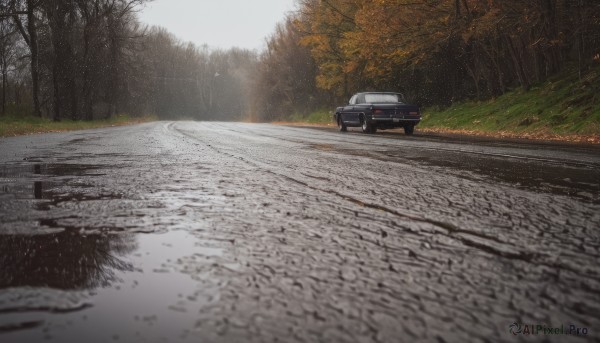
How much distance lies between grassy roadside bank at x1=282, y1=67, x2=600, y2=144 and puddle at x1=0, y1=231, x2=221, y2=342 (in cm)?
1227

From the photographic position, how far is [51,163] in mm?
6500

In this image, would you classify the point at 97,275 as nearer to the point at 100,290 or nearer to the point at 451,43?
the point at 100,290

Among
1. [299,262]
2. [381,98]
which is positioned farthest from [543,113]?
[299,262]

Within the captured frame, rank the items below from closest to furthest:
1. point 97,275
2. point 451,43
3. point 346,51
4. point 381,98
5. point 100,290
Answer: point 100,290
point 97,275
point 381,98
point 451,43
point 346,51

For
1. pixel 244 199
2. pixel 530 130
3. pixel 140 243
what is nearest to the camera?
pixel 140 243

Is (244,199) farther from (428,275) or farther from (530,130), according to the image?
(530,130)

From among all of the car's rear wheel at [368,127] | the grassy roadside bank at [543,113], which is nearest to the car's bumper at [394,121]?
the car's rear wheel at [368,127]

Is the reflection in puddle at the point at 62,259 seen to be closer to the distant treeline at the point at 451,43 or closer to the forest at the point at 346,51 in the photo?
the distant treeline at the point at 451,43

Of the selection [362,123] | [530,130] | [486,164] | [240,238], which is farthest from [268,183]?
[362,123]

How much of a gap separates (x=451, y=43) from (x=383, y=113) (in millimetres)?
8965

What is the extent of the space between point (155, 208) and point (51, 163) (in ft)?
13.8

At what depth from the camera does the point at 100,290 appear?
1.63 metres

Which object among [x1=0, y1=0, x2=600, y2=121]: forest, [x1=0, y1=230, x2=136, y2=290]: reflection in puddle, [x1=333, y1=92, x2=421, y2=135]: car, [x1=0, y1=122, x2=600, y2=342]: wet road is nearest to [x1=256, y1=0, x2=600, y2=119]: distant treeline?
[x1=0, y1=0, x2=600, y2=121]: forest

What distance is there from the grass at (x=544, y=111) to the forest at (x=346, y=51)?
0.73 meters
